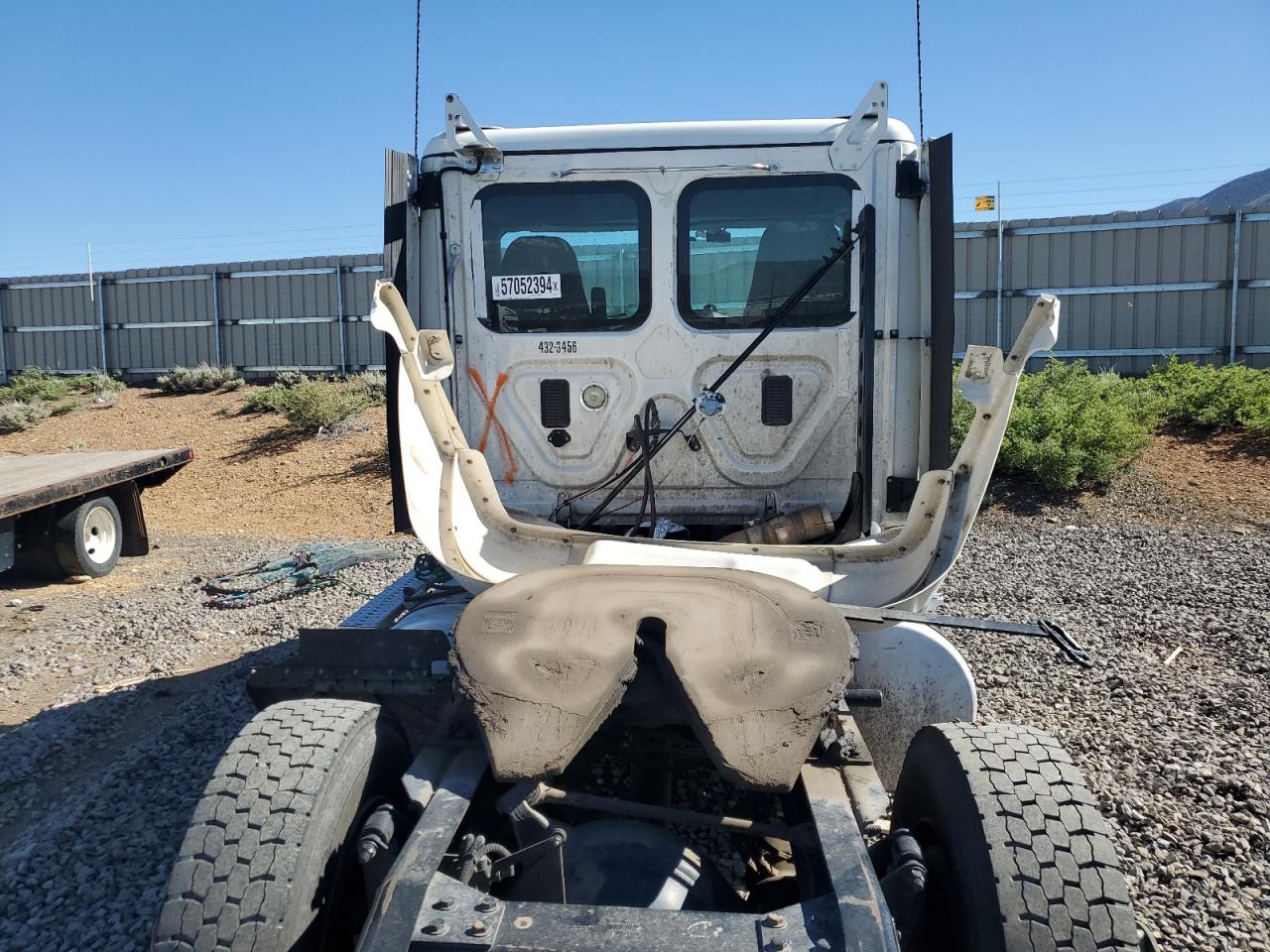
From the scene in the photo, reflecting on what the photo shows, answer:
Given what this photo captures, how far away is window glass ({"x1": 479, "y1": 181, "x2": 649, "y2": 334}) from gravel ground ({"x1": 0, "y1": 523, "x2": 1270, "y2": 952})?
255cm

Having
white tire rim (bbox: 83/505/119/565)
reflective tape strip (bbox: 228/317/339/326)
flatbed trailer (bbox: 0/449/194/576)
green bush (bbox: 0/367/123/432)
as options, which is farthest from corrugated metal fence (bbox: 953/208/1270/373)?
green bush (bbox: 0/367/123/432)

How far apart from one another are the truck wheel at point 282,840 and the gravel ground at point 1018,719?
3.98 ft

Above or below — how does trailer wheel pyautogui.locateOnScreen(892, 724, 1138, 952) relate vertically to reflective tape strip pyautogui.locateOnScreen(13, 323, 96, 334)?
below

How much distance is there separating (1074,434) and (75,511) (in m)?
10.8

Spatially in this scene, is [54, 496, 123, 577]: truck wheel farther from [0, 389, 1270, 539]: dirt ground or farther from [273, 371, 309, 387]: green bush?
[273, 371, 309, 387]: green bush

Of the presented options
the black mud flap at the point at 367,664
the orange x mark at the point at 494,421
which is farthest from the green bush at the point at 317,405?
the black mud flap at the point at 367,664

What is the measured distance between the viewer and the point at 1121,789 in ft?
13.3

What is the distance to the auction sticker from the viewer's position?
440 cm

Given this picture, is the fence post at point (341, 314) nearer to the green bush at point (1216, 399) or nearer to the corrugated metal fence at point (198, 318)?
the corrugated metal fence at point (198, 318)

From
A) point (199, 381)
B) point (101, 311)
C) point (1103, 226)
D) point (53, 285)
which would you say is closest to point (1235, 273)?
point (1103, 226)

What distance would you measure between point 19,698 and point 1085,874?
5.82 m

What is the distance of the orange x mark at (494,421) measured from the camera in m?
4.45

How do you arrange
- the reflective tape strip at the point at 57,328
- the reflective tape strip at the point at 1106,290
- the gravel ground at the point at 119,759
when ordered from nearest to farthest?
the gravel ground at the point at 119,759, the reflective tape strip at the point at 1106,290, the reflective tape strip at the point at 57,328

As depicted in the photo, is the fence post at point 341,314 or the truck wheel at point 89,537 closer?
the truck wheel at point 89,537
